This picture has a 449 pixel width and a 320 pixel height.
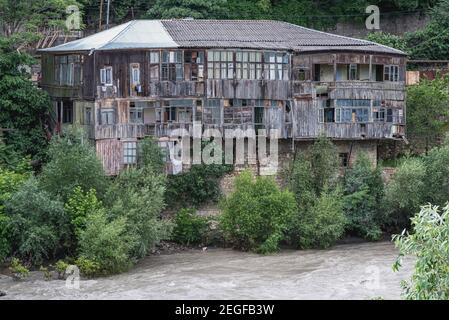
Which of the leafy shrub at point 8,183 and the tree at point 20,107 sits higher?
the tree at point 20,107

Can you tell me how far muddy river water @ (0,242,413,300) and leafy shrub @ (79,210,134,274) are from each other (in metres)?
0.49

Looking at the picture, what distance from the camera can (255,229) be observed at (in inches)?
1391

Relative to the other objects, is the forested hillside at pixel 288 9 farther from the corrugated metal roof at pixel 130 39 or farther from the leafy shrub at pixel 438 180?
the leafy shrub at pixel 438 180

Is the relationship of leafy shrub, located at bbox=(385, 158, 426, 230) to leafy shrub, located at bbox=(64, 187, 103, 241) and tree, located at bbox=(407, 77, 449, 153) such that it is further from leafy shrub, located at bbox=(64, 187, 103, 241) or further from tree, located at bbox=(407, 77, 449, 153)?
leafy shrub, located at bbox=(64, 187, 103, 241)

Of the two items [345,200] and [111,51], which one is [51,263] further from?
[345,200]

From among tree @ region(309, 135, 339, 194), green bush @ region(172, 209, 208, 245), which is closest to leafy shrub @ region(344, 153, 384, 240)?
tree @ region(309, 135, 339, 194)

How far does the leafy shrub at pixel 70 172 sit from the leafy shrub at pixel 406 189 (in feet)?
37.5

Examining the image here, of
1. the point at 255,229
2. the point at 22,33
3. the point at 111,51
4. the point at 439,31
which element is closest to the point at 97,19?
the point at 22,33

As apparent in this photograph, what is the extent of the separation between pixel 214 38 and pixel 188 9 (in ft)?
31.5

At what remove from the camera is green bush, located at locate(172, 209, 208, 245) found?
3631 centimetres

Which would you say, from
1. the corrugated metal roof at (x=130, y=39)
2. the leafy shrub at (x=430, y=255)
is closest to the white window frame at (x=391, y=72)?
the corrugated metal roof at (x=130, y=39)

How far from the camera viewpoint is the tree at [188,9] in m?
48.1

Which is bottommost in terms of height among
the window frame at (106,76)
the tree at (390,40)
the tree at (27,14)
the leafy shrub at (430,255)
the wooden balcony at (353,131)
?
the leafy shrub at (430,255)

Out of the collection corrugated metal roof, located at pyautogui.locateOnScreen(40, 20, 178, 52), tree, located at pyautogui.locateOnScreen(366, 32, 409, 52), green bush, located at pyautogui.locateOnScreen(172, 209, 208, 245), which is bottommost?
green bush, located at pyautogui.locateOnScreen(172, 209, 208, 245)
